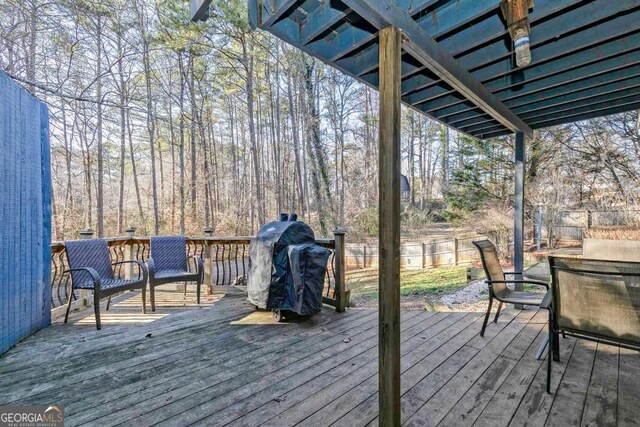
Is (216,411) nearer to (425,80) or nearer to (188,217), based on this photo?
(425,80)

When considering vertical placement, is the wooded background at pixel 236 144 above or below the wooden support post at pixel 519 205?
→ above

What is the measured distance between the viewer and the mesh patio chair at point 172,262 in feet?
12.6

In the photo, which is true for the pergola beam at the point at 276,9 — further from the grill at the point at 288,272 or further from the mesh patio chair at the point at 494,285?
the mesh patio chair at the point at 494,285

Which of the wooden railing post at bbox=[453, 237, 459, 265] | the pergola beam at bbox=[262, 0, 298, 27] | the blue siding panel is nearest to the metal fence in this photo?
the wooden railing post at bbox=[453, 237, 459, 265]

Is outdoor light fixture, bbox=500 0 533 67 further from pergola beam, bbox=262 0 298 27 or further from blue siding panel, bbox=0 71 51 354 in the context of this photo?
blue siding panel, bbox=0 71 51 354

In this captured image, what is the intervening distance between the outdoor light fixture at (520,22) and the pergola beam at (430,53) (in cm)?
47

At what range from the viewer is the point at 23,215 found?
278 centimetres

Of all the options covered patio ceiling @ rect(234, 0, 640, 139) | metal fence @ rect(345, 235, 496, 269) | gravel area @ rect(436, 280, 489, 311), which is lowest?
gravel area @ rect(436, 280, 489, 311)

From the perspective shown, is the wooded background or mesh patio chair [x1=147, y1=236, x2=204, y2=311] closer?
mesh patio chair [x1=147, y1=236, x2=204, y2=311]

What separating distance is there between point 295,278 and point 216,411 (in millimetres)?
1498

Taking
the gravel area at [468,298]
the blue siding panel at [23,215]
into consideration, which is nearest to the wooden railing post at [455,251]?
the gravel area at [468,298]

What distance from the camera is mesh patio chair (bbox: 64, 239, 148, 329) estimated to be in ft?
10.1

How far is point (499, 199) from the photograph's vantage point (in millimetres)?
9805

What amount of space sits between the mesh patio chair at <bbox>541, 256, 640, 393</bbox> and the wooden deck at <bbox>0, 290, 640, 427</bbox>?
1.16 feet
